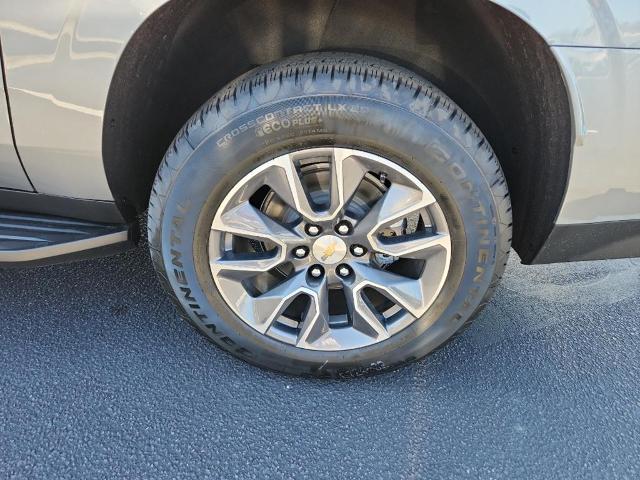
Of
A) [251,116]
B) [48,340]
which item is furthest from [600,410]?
[48,340]

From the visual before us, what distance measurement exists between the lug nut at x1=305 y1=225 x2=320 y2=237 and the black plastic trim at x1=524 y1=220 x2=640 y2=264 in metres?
0.73

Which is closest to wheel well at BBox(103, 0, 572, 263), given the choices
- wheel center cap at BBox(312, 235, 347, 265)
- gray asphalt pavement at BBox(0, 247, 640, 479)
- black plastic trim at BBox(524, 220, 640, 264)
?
black plastic trim at BBox(524, 220, 640, 264)

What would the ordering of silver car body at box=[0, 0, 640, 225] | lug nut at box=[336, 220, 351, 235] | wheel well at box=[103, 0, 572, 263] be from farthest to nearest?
lug nut at box=[336, 220, 351, 235], wheel well at box=[103, 0, 572, 263], silver car body at box=[0, 0, 640, 225]

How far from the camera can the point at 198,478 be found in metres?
1.59

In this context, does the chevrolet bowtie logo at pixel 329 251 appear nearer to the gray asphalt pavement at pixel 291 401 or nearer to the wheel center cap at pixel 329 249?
the wheel center cap at pixel 329 249

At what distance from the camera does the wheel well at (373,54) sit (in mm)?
1622

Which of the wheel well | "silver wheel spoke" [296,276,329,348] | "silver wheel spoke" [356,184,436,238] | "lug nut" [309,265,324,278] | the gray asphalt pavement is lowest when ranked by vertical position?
the gray asphalt pavement

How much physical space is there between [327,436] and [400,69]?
3.65 feet

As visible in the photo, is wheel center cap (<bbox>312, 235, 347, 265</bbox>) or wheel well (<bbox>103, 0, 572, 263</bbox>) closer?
wheel well (<bbox>103, 0, 572, 263</bbox>)

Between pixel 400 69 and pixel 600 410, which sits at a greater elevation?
pixel 400 69

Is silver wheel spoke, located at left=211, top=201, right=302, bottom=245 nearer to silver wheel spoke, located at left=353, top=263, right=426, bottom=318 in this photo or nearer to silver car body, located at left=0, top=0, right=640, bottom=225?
silver wheel spoke, located at left=353, top=263, right=426, bottom=318

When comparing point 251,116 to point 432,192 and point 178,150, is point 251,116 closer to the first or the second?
point 178,150

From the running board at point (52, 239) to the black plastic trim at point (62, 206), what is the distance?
0.02m

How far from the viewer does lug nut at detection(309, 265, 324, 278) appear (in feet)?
5.89
